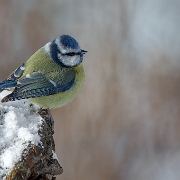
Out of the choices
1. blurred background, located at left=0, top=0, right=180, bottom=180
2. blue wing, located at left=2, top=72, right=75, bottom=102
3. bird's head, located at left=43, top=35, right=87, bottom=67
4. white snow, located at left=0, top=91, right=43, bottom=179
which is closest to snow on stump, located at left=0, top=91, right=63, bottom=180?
white snow, located at left=0, top=91, right=43, bottom=179

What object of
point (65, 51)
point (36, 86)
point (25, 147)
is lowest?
point (25, 147)

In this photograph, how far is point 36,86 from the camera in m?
1.40

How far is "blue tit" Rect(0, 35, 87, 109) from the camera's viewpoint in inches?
54.3

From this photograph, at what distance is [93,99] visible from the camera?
2.76 m

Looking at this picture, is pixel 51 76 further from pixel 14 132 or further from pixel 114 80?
pixel 114 80

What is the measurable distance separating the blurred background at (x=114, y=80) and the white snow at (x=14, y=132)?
4.90 feet

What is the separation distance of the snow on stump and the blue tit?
0.62ft

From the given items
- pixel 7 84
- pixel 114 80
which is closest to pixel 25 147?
pixel 7 84

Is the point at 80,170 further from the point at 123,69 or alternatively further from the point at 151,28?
the point at 151,28

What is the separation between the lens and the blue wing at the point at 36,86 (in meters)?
1.35

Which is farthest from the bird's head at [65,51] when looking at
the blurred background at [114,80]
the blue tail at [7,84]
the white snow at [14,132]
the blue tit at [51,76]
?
the blurred background at [114,80]

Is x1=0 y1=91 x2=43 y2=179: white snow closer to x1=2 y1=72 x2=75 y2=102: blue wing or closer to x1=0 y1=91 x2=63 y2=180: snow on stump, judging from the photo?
x1=0 y1=91 x2=63 y2=180: snow on stump

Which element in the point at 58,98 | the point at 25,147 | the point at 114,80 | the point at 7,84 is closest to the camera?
the point at 25,147

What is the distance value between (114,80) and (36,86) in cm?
144
